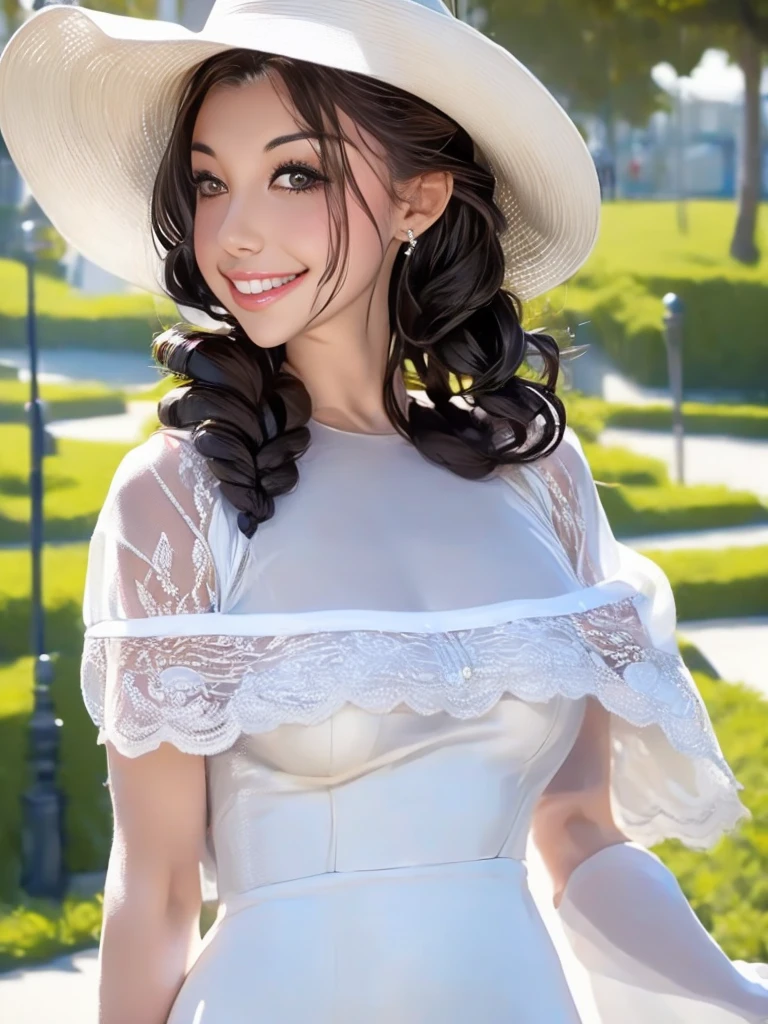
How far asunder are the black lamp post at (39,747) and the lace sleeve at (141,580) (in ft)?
7.44

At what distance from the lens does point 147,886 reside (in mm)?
1359

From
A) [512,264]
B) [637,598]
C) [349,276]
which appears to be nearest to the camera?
[349,276]

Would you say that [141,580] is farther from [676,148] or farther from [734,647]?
[734,647]

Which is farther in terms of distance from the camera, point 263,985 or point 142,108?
point 142,108

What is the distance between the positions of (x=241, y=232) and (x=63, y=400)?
235 centimetres

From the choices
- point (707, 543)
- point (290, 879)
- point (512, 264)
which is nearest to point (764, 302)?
point (707, 543)

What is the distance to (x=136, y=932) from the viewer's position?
1.35m

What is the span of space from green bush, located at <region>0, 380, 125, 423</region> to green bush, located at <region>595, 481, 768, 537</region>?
4.58 ft

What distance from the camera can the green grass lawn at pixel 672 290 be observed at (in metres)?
3.96

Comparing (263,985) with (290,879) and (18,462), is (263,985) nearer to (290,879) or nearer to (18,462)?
(290,879)

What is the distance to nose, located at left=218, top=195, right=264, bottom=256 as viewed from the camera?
1469 millimetres

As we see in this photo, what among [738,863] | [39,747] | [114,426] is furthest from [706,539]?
[39,747]

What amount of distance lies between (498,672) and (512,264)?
24.0 inches

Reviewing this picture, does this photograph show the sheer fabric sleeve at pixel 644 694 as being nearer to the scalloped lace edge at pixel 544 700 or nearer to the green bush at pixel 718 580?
the scalloped lace edge at pixel 544 700
